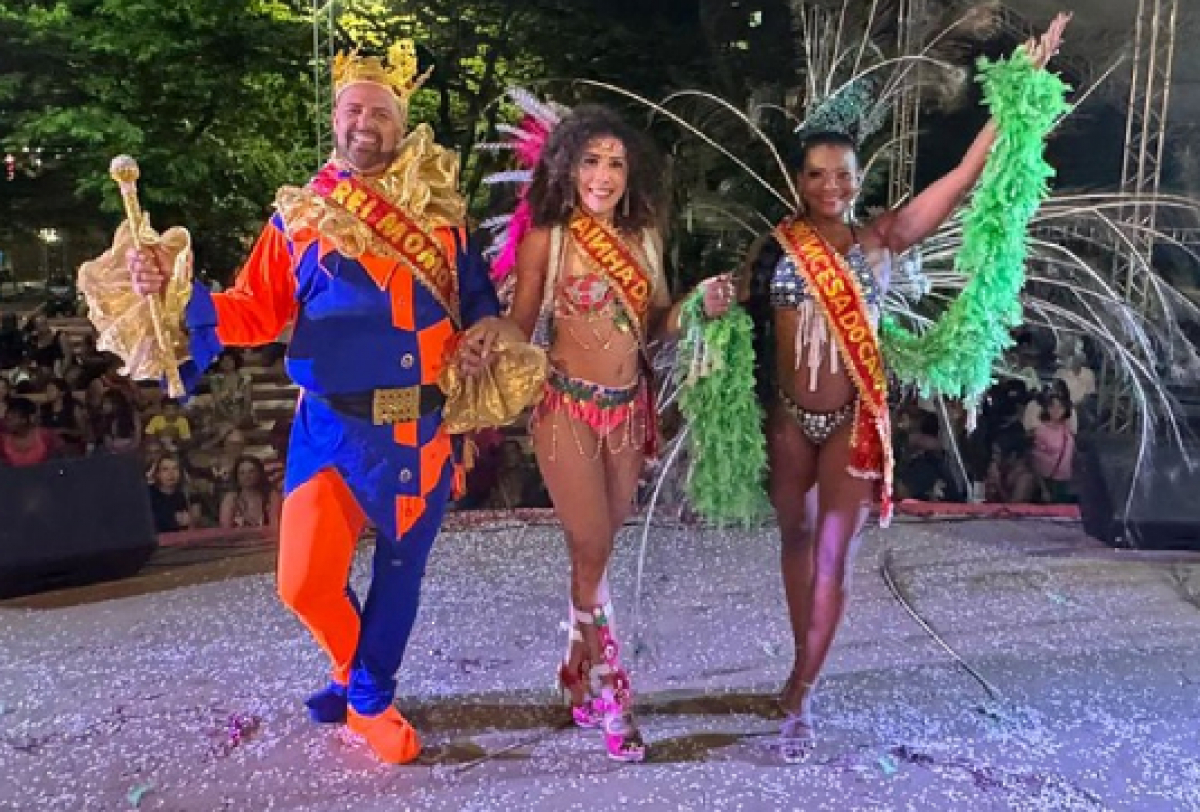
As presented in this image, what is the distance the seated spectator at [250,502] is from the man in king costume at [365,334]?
2299mm

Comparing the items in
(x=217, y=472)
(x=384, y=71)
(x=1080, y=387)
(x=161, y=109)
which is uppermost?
(x=161, y=109)

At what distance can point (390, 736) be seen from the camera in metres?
2.31

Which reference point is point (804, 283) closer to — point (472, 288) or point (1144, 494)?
point (472, 288)

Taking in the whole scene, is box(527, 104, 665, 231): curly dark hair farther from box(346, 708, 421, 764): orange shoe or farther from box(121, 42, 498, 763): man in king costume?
box(346, 708, 421, 764): orange shoe

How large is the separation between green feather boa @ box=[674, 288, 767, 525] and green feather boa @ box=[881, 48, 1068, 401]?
1.28 ft

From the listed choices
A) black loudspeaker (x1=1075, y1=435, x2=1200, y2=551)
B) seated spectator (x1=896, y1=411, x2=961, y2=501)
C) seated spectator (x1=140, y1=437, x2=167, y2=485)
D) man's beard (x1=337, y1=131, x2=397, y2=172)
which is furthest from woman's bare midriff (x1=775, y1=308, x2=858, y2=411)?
seated spectator (x1=140, y1=437, x2=167, y2=485)

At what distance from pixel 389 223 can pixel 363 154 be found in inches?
6.5

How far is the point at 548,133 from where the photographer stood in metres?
2.41

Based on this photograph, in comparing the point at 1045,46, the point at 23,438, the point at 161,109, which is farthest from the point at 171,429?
the point at 1045,46

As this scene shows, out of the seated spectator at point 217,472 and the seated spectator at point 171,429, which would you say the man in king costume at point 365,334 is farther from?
the seated spectator at point 171,429

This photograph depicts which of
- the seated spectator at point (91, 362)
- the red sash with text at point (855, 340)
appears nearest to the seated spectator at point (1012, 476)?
the red sash with text at point (855, 340)

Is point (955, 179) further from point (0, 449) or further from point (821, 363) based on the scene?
point (0, 449)

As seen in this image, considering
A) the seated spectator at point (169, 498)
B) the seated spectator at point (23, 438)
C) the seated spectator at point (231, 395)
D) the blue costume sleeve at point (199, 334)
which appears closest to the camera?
the blue costume sleeve at point (199, 334)

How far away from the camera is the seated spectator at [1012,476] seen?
16.0ft
